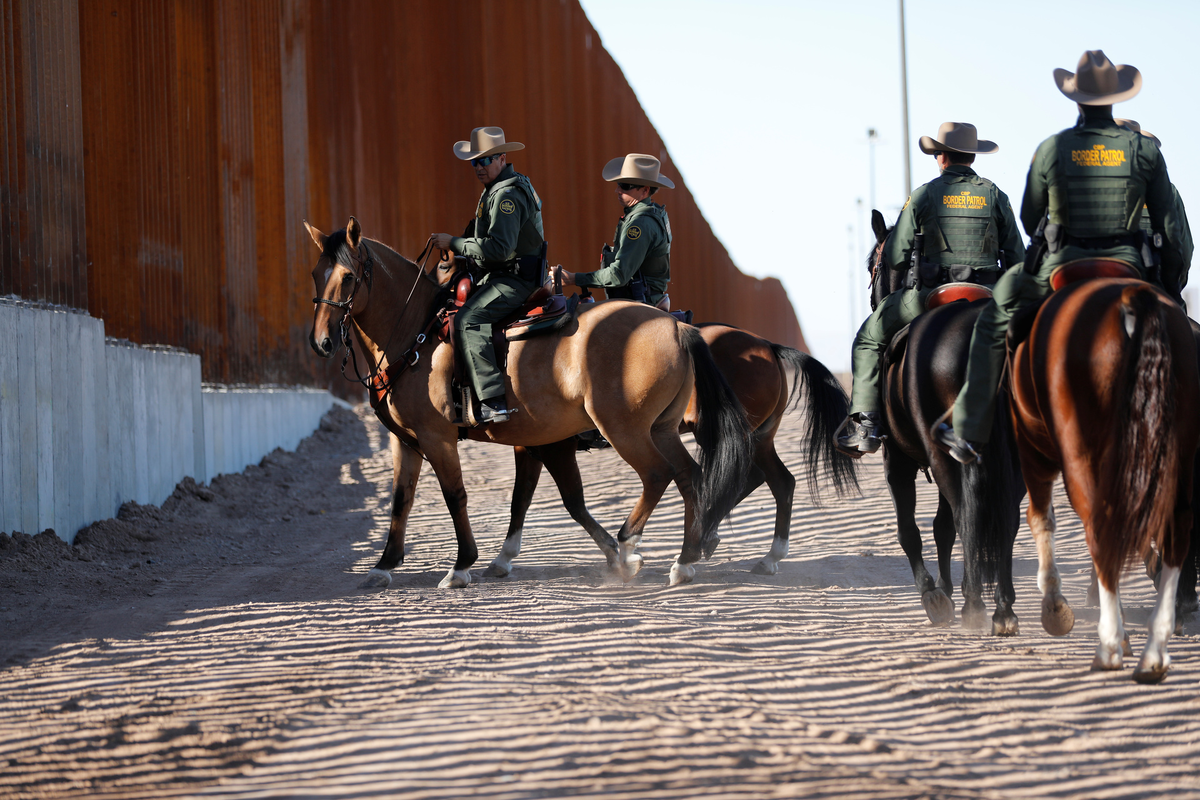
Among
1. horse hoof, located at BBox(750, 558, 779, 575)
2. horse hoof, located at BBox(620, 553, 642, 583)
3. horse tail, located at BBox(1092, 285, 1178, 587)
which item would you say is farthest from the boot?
horse tail, located at BBox(1092, 285, 1178, 587)

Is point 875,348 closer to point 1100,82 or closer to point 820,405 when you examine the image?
point 820,405

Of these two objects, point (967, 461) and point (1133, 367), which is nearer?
point (1133, 367)

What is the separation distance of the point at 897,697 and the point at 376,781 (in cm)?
192

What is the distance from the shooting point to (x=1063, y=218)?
433 cm

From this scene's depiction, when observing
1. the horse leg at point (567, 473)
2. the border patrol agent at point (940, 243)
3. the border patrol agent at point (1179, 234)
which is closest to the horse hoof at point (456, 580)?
the horse leg at point (567, 473)

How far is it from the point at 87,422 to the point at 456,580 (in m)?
3.64

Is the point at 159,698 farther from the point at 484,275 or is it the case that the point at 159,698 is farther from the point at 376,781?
the point at 484,275

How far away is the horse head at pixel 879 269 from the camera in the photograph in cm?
595

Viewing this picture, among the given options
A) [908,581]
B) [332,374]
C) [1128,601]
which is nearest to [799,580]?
[908,581]

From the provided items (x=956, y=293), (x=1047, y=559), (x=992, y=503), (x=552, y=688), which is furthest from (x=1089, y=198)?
(x=552, y=688)

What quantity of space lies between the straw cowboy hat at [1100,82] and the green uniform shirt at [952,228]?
1.15 meters

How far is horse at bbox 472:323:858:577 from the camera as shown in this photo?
708cm

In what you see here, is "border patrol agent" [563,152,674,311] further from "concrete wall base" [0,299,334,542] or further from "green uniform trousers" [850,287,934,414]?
"concrete wall base" [0,299,334,542]

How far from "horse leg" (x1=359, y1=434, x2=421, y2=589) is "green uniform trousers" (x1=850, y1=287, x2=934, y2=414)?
2822 mm
